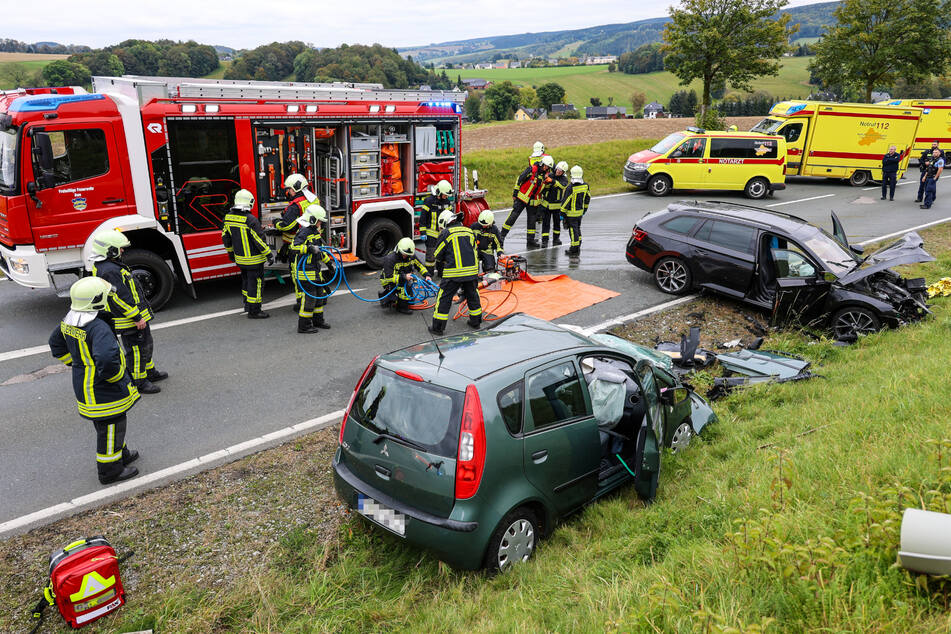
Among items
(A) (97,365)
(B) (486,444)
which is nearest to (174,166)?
(A) (97,365)

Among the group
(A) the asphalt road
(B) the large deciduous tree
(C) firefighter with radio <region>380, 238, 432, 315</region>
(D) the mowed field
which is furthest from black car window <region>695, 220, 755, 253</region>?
(D) the mowed field

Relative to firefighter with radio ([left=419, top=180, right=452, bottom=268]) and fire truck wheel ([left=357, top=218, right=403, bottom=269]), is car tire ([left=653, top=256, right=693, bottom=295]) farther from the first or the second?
fire truck wheel ([left=357, top=218, right=403, bottom=269])

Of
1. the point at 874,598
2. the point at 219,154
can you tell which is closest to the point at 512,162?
the point at 219,154

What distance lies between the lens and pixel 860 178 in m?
22.9

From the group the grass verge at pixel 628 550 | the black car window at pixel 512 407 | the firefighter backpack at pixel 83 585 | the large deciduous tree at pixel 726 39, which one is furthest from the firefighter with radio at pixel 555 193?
the large deciduous tree at pixel 726 39

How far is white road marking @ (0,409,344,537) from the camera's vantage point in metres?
4.90

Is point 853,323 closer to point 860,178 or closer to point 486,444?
point 486,444

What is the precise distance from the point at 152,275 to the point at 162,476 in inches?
188

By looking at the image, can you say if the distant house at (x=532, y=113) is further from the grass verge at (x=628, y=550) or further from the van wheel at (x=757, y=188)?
the grass verge at (x=628, y=550)

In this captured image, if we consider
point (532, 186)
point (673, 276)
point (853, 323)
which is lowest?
point (853, 323)

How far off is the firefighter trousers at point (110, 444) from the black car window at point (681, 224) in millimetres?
8397

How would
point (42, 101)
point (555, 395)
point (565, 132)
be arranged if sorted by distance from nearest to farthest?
point (555, 395)
point (42, 101)
point (565, 132)

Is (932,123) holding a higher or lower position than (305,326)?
higher

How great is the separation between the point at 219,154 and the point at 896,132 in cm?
2291
